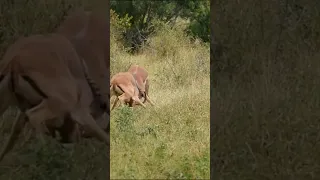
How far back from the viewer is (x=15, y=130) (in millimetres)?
2869

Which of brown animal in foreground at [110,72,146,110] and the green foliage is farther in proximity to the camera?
the green foliage

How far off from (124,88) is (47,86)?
5.20ft

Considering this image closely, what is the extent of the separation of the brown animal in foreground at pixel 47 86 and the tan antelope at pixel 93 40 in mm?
121

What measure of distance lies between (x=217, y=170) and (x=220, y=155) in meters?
0.10

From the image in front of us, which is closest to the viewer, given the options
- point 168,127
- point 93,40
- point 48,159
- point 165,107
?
point 48,159

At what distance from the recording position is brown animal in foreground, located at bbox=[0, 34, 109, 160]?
8.89 feet

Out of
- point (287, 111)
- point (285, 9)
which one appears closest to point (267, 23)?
point (285, 9)

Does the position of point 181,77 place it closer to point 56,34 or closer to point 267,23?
point 267,23

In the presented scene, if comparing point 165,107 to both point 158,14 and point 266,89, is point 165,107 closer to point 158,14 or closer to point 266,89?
point 266,89

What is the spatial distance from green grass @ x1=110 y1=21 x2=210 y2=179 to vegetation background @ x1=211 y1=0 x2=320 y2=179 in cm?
16

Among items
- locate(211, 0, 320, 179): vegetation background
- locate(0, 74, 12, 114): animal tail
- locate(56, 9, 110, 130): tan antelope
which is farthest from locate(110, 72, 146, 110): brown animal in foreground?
locate(0, 74, 12, 114): animal tail

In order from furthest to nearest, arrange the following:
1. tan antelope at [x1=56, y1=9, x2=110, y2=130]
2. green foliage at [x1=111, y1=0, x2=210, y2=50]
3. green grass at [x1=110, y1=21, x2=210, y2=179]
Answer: green foliage at [x1=111, y1=0, x2=210, y2=50] < tan antelope at [x1=56, y1=9, x2=110, y2=130] < green grass at [x1=110, y1=21, x2=210, y2=179]

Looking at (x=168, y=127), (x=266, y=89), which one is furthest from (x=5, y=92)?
(x=266, y=89)

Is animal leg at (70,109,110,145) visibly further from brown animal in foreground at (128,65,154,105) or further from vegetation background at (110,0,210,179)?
brown animal in foreground at (128,65,154,105)
